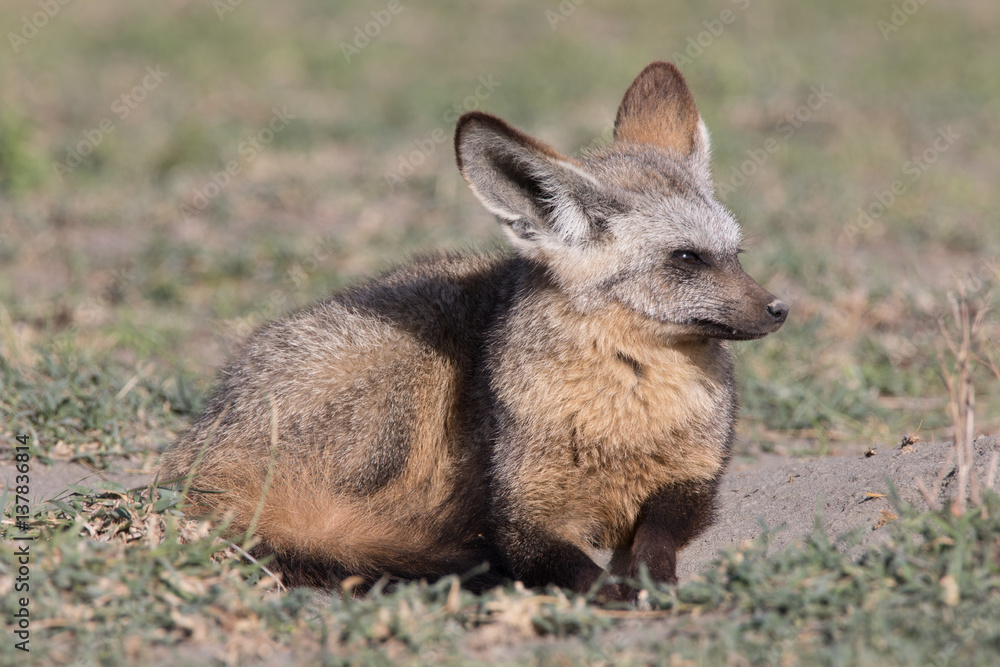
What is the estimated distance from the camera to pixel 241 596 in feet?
10.5

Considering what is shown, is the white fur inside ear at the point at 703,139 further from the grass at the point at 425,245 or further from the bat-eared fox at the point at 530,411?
the grass at the point at 425,245

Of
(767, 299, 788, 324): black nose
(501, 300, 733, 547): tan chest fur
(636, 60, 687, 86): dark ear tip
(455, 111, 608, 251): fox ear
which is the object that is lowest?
(501, 300, 733, 547): tan chest fur

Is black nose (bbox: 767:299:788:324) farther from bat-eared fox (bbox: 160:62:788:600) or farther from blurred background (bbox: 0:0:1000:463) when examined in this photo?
blurred background (bbox: 0:0:1000:463)

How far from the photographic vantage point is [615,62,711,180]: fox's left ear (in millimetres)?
4930

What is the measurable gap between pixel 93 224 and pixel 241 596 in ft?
22.7

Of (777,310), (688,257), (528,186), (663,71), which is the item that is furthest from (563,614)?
(663,71)

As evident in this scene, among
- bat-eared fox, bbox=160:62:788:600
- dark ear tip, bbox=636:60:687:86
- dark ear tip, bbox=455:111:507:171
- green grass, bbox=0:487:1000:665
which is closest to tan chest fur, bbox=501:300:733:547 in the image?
bat-eared fox, bbox=160:62:788:600

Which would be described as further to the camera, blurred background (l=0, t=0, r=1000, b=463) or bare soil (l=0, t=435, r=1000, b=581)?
blurred background (l=0, t=0, r=1000, b=463)

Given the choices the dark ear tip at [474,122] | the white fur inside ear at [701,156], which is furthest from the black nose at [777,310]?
the dark ear tip at [474,122]

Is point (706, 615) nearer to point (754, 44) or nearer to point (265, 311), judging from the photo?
point (265, 311)

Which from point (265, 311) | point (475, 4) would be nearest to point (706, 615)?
point (265, 311)

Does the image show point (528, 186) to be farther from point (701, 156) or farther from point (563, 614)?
point (563, 614)

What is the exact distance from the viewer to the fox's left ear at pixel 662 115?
16.2 ft

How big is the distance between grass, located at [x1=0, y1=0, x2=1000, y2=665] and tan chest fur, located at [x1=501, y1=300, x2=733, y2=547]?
778 mm
